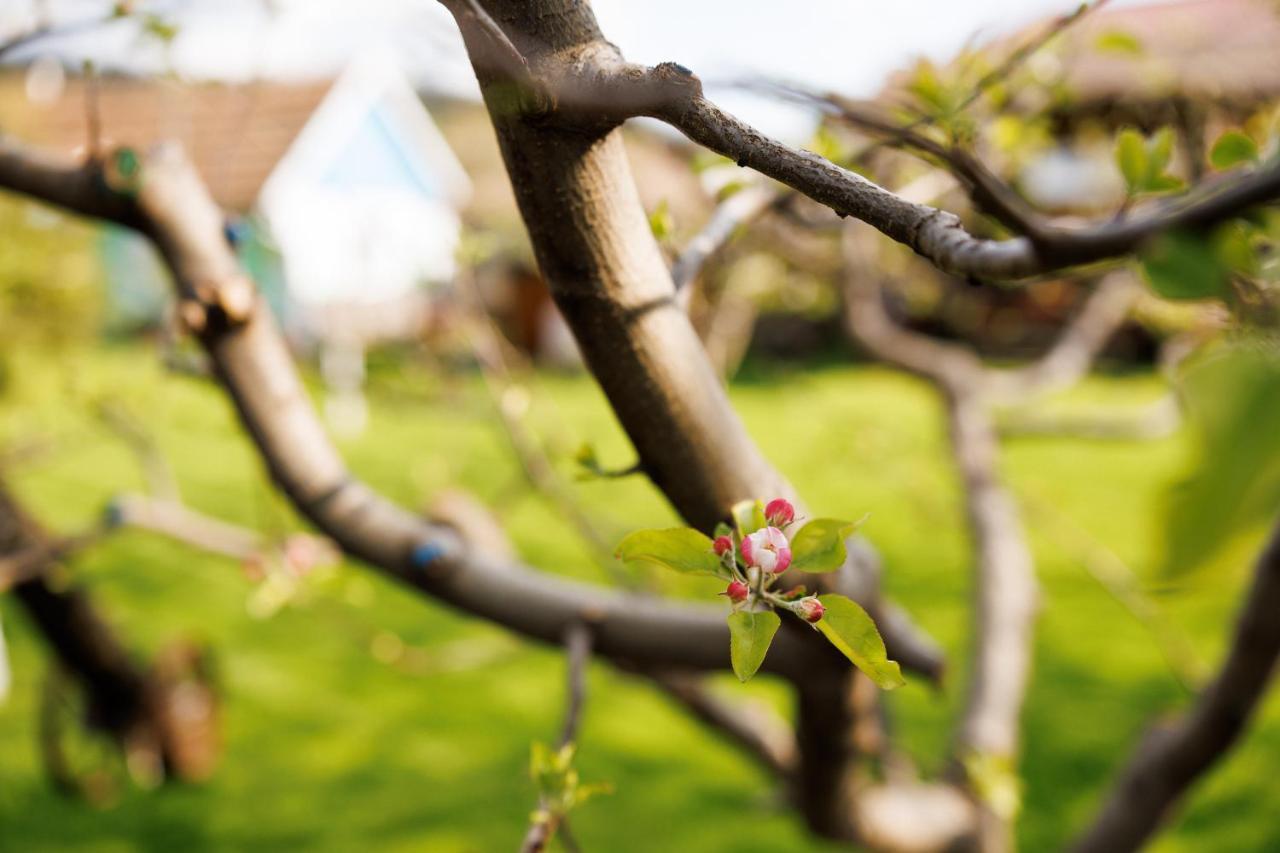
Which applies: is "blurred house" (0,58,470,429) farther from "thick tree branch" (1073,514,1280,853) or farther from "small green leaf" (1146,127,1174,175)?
"small green leaf" (1146,127,1174,175)

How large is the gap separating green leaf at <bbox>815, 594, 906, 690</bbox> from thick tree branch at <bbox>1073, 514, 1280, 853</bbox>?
88 centimetres

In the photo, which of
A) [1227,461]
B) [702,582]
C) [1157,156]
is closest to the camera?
[1227,461]

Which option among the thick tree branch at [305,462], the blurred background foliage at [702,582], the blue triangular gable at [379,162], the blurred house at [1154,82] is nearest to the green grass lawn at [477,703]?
the blurred background foliage at [702,582]

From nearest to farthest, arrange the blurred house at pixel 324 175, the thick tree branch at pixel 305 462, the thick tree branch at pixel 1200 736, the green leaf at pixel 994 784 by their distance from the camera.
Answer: the thick tree branch at pixel 305 462, the thick tree branch at pixel 1200 736, the green leaf at pixel 994 784, the blurred house at pixel 324 175

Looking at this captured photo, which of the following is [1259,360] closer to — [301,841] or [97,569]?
[301,841]

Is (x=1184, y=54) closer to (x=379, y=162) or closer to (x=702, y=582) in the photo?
(x=702, y=582)

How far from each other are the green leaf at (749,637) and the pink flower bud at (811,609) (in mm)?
16

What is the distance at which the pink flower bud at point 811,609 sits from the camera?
1.89ft

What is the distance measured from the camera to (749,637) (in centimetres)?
59

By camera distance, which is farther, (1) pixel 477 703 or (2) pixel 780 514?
(1) pixel 477 703

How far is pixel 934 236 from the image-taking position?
49 cm

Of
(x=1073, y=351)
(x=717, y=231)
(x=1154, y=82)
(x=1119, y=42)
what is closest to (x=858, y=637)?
(x=717, y=231)

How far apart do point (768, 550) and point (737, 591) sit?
0.03 metres

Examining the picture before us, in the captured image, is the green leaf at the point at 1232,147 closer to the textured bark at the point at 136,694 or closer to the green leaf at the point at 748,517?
the green leaf at the point at 748,517
